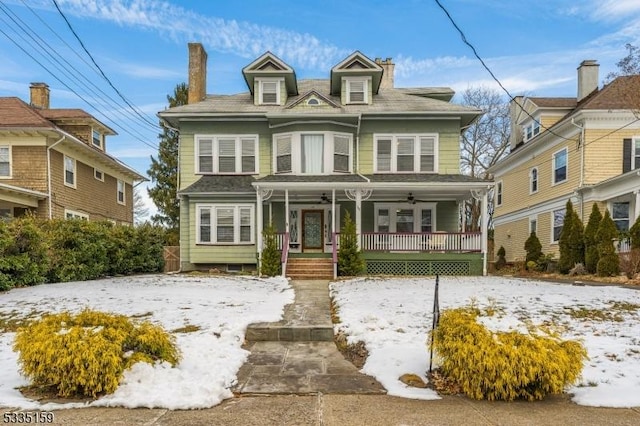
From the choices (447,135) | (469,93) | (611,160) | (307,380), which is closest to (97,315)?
(307,380)

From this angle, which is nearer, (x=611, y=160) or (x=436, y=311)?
(x=436, y=311)

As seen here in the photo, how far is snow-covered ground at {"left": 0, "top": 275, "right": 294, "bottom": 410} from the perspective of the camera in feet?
13.0

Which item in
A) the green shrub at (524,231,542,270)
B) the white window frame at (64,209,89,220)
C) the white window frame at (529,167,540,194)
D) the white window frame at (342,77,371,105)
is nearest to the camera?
the white window frame at (342,77,371,105)

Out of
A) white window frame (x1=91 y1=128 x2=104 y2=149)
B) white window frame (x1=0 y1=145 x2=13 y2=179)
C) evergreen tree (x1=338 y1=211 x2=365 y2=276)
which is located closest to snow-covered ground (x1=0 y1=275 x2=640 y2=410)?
evergreen tree (x1=338 y1=211 x2=365 y2=276)

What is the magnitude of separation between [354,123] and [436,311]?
38.4 ft

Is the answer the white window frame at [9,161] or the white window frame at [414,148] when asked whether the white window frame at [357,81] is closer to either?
the white window frame at [414,148]

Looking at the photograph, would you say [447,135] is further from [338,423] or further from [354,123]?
[338,423]

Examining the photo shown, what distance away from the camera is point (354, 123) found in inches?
609

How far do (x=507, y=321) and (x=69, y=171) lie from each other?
62.7 ft

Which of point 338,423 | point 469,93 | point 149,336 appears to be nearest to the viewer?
point 338,423

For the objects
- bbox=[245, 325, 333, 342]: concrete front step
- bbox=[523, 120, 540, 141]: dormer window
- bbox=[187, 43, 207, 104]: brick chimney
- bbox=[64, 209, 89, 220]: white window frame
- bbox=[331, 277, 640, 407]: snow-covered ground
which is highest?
bbox=[187, 43, 207, 104]: brick chimney

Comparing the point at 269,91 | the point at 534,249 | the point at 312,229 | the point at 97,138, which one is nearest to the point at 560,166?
the point at 534,249

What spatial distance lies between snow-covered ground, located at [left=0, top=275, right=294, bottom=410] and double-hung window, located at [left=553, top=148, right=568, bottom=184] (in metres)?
13.9

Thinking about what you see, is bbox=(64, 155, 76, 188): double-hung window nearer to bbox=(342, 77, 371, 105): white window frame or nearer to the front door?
the front door
